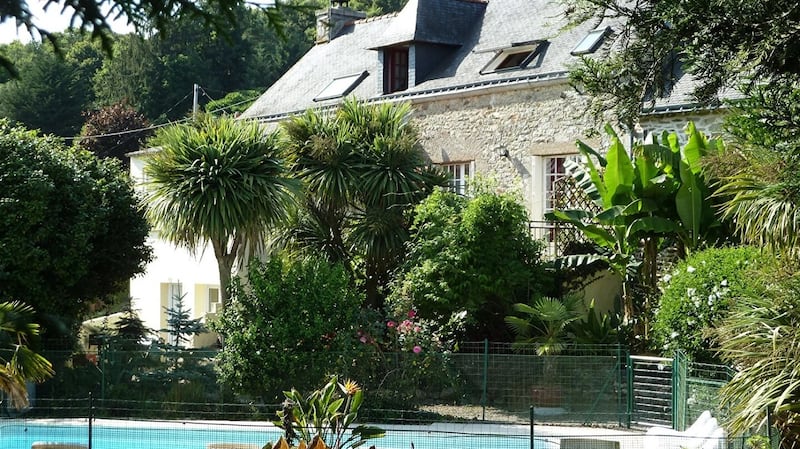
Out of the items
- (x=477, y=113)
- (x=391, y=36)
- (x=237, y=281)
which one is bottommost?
(x=237, y=281)

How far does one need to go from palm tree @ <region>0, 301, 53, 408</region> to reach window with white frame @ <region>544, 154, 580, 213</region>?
31.5 feet

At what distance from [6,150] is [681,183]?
10.7 metres

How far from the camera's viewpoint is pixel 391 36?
25.9m

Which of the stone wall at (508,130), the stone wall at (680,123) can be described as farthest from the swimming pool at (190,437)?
the stone wall at (508,130)

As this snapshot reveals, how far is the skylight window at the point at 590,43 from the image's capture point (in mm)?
22188

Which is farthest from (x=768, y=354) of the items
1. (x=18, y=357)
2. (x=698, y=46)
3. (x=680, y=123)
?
(x=18, y=357)

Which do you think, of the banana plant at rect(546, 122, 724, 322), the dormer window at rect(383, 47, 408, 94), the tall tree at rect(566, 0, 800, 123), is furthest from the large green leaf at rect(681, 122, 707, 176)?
the dormer window at rect(383, 47, 408, 94)

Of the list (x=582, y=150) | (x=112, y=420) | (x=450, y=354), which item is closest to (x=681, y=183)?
(x=582, y=150)

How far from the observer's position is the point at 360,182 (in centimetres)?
2138

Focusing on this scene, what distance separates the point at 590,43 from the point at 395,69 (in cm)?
519

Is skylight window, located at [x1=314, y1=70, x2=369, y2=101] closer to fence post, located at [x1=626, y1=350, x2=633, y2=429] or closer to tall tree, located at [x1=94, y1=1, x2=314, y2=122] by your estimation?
fence post, located at [x1=626, y1=350, x2=633, y2=429]

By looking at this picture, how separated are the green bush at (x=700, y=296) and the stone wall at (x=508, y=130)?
Answer: 536 centimetres

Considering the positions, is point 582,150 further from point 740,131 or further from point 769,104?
point 769,104

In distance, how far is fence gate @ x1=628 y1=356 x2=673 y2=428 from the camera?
16.2 meters
